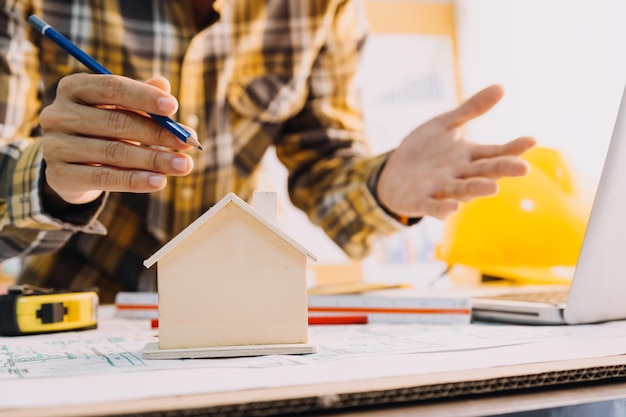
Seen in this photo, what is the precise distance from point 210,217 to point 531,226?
862mm

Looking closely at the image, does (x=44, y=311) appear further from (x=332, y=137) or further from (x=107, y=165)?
(x=332, y=137)

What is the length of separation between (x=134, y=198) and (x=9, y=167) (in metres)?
0.32

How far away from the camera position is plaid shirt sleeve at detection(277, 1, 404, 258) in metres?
1.10

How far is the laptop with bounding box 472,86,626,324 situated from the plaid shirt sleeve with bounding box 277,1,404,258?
0.53 metres

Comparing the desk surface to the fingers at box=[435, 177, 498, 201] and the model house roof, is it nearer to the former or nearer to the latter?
A: the model house roof

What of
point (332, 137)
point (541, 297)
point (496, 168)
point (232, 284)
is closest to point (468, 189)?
point (496, 168)

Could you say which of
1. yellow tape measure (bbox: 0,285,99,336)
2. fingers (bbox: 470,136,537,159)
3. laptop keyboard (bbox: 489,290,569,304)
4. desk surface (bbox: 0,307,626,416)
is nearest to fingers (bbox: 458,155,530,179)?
fingers (bbox: 470,136,537,159)

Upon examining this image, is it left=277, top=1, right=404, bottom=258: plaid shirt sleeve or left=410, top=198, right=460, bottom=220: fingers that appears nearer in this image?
left=410, top=198, right=460, bottom=220: fingers

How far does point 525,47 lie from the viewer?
212 cm

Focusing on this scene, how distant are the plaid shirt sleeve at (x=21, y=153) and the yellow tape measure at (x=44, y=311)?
82 mm

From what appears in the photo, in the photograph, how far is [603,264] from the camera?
493 mm

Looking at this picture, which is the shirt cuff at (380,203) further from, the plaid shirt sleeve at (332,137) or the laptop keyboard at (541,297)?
the laptop keyboard at (541,297)

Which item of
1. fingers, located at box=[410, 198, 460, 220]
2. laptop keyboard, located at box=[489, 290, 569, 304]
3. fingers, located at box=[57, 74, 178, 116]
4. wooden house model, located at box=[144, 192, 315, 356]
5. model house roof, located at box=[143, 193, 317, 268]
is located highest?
fingers, located at box=[57, 74, 178, 116]

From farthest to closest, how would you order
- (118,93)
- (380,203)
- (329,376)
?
(380,203) → (118,93) → (329,376)
